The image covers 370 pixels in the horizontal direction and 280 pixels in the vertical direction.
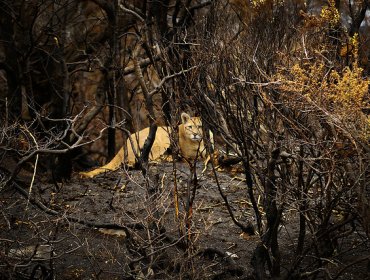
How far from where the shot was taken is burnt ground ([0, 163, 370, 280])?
20.3 feet

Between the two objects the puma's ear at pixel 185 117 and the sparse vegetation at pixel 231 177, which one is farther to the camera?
the puma's ear at pixel 185 117

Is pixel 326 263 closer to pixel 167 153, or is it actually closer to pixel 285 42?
pixel 285 42

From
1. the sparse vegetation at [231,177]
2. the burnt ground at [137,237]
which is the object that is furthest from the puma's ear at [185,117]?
the burnt ground at [137,237]

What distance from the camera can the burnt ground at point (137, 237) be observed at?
618 cm

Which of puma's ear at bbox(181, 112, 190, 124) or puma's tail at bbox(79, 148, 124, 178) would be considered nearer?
puma's ear at bbox(181, 112, 190, 124)

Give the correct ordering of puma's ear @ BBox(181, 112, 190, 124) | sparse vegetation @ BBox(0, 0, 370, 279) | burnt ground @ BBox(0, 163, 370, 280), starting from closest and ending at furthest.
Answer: sparse vegetation @ BBox(0, 0, 370, 279) → burnt ground @ BBox(0, 163, 370, 280) → puma's ear @ BBox(181, 112, 190, 124)

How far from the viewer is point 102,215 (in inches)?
351

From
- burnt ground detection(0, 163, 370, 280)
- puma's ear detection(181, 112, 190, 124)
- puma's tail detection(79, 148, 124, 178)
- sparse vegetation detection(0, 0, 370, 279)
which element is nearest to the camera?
sparse vegetation detection(0, 0, 370, 279)

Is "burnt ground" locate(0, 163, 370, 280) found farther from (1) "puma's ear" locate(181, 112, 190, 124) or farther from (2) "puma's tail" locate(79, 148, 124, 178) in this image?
(1) "puma's ear" locate(181, 112, 190, 124)

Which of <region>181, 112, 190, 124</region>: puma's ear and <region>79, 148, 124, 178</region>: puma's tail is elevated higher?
<region>181, 112, 190, 124</region>: puma's ear

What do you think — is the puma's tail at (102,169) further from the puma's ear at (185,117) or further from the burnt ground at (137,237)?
the puma's ear at (185,117)

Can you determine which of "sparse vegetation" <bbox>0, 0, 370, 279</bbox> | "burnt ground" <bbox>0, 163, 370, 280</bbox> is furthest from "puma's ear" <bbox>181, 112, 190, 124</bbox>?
"burnt ground" <bbox>0, 163, 370, 280</bbox>

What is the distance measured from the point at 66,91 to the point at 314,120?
6.86 m

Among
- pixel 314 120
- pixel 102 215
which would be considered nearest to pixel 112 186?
Answer: pixel 102 215
